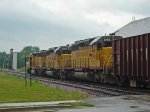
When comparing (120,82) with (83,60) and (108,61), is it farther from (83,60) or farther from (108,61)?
(83,60)

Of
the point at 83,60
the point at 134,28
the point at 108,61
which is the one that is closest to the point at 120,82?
the point at 108,61

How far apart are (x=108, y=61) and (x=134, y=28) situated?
138 feet

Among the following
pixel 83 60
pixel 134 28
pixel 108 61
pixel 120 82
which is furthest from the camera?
pixel 134 28

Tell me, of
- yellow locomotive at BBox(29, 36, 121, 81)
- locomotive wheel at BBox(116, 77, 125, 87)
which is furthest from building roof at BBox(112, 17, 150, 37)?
locomotive wheel at BBox(116, 77, 125, 87)

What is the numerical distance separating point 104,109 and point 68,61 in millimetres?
27078

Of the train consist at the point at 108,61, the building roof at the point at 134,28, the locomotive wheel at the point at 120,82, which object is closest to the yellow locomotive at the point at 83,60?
the train consist at the point at 108,61

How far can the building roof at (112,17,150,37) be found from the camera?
64812mm

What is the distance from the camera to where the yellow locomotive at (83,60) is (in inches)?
1219

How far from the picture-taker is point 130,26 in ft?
243

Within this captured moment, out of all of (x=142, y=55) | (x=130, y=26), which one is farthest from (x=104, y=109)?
(x=130, y=26)

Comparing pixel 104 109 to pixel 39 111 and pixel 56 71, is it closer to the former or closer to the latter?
pixel 39 111

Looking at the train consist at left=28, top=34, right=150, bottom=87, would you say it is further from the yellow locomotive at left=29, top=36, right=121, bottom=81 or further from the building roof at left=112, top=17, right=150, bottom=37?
the building roof at left=112, top=17, right=150, bottom=37

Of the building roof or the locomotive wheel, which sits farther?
the building roof

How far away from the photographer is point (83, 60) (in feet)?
119
